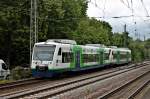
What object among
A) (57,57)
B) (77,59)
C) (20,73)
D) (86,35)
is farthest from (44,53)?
(86,35)

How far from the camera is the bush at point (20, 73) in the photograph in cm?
3378

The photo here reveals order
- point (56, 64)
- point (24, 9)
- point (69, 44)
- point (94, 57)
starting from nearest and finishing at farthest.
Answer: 1. point (56, 64)
2. point (69, 44)
3. point (94, 57)
4. point (24, 9)

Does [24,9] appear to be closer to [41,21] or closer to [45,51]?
[41,21]

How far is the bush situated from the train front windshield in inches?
75.9

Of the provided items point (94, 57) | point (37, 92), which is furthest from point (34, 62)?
point (94, 57)

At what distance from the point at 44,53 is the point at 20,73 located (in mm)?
3019

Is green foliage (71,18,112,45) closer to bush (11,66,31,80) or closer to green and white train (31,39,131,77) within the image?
green and white train (31,39,131,77)

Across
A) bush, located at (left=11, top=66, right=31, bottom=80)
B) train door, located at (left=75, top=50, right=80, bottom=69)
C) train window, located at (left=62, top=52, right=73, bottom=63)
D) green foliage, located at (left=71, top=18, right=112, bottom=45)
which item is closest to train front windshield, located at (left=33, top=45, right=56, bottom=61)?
train window, located at (left=62, top=52, right=73, bottom=63)

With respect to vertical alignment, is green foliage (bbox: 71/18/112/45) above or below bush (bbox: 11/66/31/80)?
above

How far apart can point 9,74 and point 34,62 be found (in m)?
2.93

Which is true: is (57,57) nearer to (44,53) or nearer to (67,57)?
(44,53)

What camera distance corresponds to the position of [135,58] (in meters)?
106

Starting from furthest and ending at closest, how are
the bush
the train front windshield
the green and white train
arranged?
the bush, the train front windshield, the green and white train

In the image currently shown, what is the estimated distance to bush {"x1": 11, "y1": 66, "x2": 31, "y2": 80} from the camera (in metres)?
33.8
